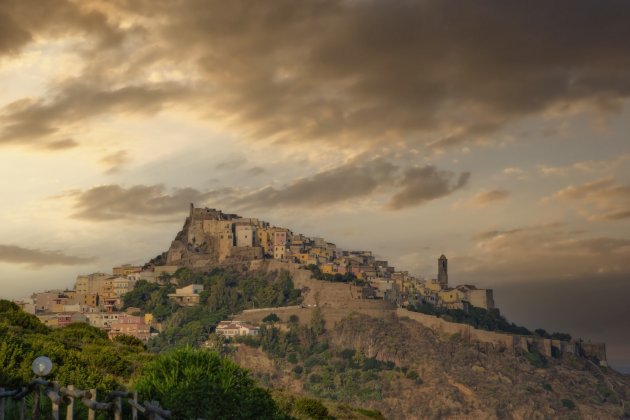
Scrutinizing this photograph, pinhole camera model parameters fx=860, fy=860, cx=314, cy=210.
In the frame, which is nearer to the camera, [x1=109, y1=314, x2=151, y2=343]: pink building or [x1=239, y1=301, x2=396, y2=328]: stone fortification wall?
[x1=109, y1=314, x2=151, y2=343]: pink building

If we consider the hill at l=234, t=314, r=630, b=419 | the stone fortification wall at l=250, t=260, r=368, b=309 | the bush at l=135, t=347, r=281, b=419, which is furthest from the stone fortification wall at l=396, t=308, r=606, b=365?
the bush at l=135, t=347, r=281, b=419

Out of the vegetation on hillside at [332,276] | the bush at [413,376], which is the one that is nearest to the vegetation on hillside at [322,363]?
the bush at [413,376]

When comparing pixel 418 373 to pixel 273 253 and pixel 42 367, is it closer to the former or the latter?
pixel 273 253

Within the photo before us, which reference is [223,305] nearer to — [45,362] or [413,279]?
[413,279]

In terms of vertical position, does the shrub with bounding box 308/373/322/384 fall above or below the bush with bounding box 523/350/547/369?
below

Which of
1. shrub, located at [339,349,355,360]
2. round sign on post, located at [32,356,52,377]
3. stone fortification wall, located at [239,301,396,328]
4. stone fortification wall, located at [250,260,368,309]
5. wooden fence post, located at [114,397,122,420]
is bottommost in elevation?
shrub, located at [339,349,355,360]

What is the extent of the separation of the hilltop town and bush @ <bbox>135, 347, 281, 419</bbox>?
132003mm

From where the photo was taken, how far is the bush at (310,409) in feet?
130

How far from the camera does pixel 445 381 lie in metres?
148

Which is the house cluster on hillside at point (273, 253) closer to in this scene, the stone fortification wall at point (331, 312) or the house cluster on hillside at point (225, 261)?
the house cluster on hillside at point (225, 261)

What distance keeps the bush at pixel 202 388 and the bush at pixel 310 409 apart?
14479 mm

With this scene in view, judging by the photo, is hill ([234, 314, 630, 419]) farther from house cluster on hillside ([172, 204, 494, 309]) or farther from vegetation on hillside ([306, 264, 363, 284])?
house cluster on hillside ([172, 204, 494, 309])

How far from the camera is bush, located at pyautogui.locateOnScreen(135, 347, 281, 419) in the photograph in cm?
2167

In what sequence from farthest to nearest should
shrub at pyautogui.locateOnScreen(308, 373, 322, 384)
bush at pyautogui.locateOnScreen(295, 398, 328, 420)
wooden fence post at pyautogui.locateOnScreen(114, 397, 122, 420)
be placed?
1. shrub at pyautogui.locateOnScreen(308, 373, 322, 384)
2. bush at pyautogui.locateOnScreen(295, 398, 328, 420)
3. wooden fence post at pyautogui.locateOnScreen(114, 397, 122, 420)
